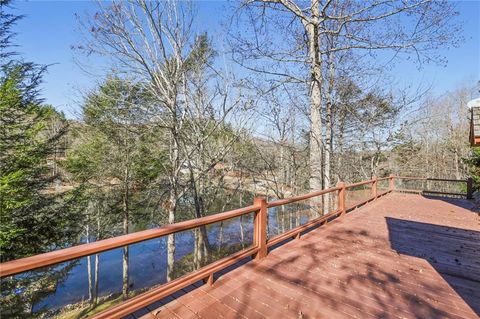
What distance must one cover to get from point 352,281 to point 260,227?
1328 mm

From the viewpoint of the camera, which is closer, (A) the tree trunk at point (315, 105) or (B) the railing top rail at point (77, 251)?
(B) the railing top rail at point (77, 251)

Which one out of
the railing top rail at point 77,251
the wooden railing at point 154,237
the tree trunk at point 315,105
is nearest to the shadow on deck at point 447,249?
the wooden railing at point 154,237

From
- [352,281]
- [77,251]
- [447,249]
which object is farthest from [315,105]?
[77,251]

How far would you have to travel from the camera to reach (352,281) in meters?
3.10

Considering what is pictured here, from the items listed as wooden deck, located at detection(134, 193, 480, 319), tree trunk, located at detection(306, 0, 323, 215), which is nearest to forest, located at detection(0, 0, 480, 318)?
tree trunk, located at detection(306, 0, 323, 215)

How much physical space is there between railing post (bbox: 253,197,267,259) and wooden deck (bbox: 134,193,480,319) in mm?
139

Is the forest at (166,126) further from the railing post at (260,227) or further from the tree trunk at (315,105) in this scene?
the railing post at (260,227)

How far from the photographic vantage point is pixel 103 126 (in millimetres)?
11500

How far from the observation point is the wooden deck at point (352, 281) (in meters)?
2.50

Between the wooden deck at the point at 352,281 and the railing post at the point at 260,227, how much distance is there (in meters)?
0.14

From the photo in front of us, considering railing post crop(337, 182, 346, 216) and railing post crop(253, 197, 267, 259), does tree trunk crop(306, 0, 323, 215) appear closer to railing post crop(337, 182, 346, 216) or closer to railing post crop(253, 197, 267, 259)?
railing post crop(337, 182, 346, 216)

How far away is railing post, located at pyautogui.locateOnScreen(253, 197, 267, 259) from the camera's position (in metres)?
3.56

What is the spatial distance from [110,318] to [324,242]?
357 cm

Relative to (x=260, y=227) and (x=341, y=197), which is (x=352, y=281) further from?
(x=341, y=197)
